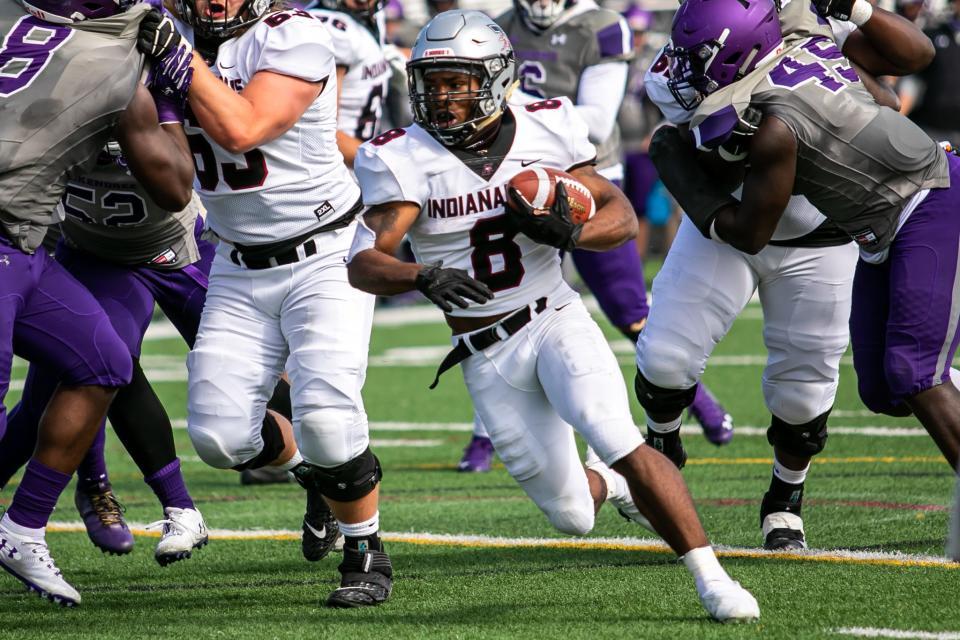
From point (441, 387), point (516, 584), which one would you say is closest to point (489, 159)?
point (516, 584)

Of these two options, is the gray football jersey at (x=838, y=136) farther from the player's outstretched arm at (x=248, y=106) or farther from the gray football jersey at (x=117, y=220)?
the gray football jersey at (x=117, y=220)

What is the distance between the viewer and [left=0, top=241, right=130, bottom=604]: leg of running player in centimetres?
421

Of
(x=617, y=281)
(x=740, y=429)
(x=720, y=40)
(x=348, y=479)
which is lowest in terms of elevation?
(x=740, y=429)

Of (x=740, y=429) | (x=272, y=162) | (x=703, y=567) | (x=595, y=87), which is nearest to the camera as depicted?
(x=703, y=567)

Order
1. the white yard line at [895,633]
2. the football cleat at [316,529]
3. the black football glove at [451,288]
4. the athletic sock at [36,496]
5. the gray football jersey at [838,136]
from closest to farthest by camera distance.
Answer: the white yard line at [895,633] < the black football glove at [451,288] < the gray football jersey at [838,136] < the athletic sock at [36,496] < the football cleat at [316,529]

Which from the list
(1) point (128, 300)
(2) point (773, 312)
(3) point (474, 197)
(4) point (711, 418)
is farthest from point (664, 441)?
(4) point (711, 418)

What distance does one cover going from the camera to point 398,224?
168 inches

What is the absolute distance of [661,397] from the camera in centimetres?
484

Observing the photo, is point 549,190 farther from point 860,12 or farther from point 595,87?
point 595,87

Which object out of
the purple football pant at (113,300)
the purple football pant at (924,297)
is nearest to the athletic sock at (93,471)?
the purple football pant at (113,300)

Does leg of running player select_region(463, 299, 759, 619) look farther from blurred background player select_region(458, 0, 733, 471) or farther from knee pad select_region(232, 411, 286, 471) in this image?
A: blurred background player select_region(458, 0, 733, 471)

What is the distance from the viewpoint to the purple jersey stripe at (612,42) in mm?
7176

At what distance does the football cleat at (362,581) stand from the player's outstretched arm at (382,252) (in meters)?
0.82

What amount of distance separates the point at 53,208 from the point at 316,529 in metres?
1.44
